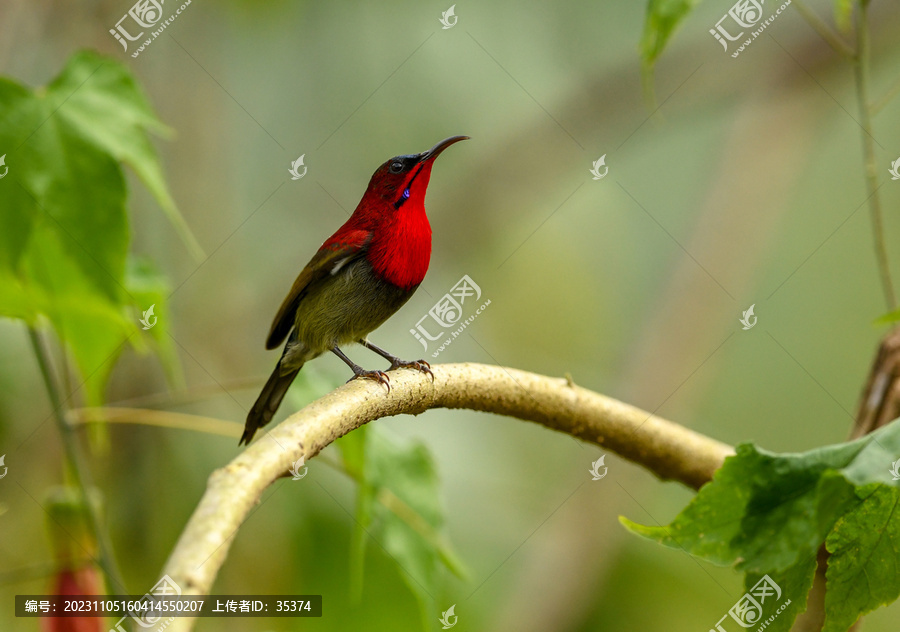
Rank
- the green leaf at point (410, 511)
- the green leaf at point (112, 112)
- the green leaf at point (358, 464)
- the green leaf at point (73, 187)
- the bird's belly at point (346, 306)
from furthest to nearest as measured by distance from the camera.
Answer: the bird's belly at point (346, 306), the green leaf at point (410, 511), the green leaf at point (358, 464), the green leaf at point (112, 112), the green leaf at point (73, 187)

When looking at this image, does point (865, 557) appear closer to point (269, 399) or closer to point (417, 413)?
point (417, 413)

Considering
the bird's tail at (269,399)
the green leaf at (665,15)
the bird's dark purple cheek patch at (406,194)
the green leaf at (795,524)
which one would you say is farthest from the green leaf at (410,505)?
the green leaf at (665,15)

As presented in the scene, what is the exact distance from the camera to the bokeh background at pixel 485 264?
3977mm

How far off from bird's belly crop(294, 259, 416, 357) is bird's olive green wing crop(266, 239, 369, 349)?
0.09 ft

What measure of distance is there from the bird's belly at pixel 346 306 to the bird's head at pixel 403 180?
9.7 inches

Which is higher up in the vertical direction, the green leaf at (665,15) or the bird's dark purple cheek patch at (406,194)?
the bird's dark purple cheek patch at (406,194)

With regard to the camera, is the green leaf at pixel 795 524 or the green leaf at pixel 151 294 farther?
the green leaf at pixel 151 294

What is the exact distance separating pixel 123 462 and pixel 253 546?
2.65 ft

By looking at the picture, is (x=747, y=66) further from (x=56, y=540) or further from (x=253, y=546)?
(x=56, y=540)

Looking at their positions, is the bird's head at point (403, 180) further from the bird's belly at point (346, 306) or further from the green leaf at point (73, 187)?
the green leaf at point (73, 187)

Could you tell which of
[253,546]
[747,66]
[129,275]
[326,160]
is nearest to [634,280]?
[747,66]

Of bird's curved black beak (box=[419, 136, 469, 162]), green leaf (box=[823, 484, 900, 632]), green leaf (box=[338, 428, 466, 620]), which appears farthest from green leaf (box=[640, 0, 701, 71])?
green leaf (box=[338, 428, 466, 620])

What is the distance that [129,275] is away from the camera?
2623mm

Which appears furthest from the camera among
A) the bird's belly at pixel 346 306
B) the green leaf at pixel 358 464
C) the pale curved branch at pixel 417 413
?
the bird's belly at pixel 346 306
